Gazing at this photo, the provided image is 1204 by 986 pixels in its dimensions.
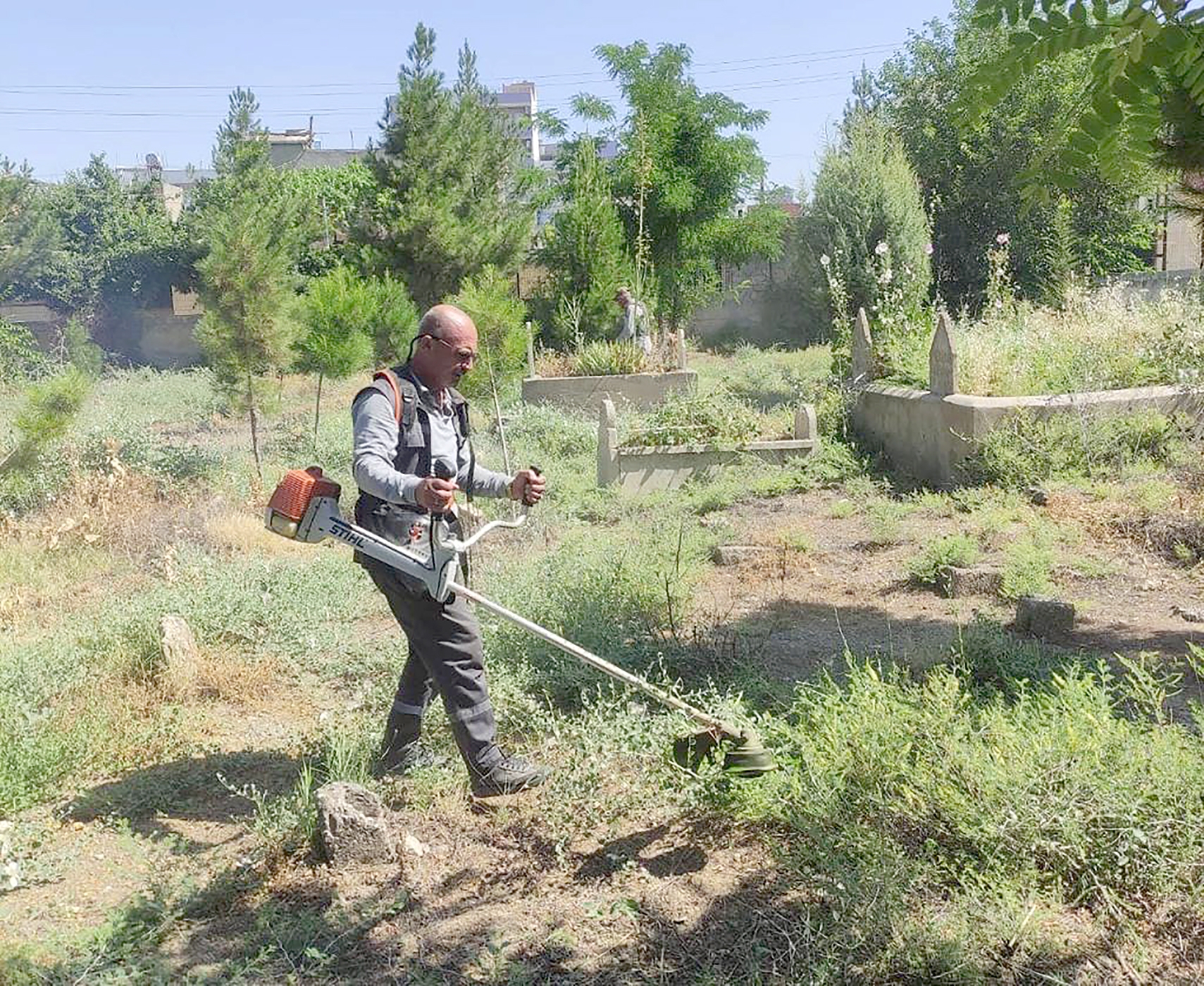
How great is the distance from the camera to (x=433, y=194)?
2216 cm

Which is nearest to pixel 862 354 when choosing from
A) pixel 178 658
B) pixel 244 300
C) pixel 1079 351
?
pixel 1079 351

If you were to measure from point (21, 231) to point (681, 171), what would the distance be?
15.5 metres

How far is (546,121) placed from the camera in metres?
25.4

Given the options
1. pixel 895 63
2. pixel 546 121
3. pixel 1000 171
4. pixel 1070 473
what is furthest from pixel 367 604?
pixel 895 63

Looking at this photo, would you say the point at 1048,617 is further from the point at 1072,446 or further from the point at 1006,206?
the point at 1006,206

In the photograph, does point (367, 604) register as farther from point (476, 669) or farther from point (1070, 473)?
point (1070, 473)

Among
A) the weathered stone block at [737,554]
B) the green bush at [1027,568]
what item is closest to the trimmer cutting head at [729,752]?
the green bush at [1027,568]

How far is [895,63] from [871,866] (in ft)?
103

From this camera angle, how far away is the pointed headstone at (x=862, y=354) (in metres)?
12.0

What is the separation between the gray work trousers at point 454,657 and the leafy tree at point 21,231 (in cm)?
1861

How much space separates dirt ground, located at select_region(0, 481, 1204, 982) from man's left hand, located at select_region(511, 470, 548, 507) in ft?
3.69

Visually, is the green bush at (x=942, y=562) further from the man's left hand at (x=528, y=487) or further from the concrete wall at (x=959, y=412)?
the man's left hand at (x=528, y=487)

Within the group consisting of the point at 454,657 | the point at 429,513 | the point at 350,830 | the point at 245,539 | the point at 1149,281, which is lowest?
the point at 350,830

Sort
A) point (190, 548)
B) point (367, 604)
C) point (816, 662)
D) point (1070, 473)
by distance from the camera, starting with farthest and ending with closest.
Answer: point (1070, 473), point (190, 548), point (367, 604), point (816, 662)
